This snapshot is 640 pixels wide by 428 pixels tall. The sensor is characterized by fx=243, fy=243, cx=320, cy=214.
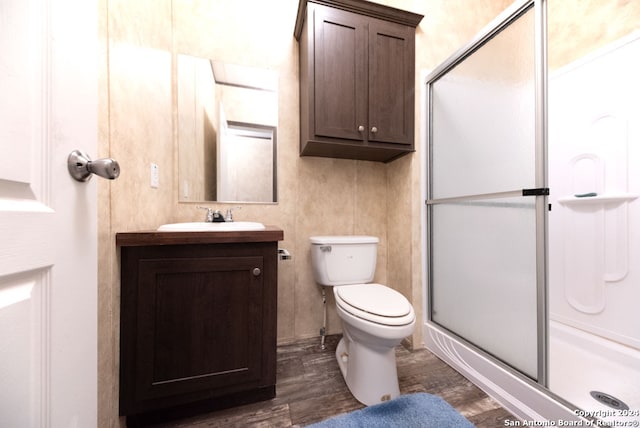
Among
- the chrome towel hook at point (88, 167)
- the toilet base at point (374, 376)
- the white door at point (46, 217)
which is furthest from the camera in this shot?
the toilet base at point (374, 376)

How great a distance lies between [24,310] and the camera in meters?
0.34

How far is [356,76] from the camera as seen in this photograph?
1421mm

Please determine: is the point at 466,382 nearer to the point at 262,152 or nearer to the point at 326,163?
the point at 326,163

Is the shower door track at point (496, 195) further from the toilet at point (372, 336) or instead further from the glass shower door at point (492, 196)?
the toilet at point (372, 336)

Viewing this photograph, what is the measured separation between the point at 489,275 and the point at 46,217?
163 cm

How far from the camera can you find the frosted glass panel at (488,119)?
1.08 metres

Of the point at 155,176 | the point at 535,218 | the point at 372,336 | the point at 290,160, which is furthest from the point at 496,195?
the point at 155,176

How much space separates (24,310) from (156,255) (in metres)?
0.62

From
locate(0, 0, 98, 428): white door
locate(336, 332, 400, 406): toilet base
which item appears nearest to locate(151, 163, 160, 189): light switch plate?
locate(0, 0, 98, 428): white door

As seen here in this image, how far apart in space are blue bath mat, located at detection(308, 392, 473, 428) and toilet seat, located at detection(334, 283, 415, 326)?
14.2 inches

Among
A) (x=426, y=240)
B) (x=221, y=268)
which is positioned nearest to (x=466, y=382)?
(x=426, y=240)

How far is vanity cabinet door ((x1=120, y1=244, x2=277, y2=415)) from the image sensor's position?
0.91m

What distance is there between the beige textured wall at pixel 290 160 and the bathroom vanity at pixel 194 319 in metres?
0.27

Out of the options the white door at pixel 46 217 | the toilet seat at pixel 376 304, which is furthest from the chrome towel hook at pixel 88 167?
the toilet seat at pixel 376 304
